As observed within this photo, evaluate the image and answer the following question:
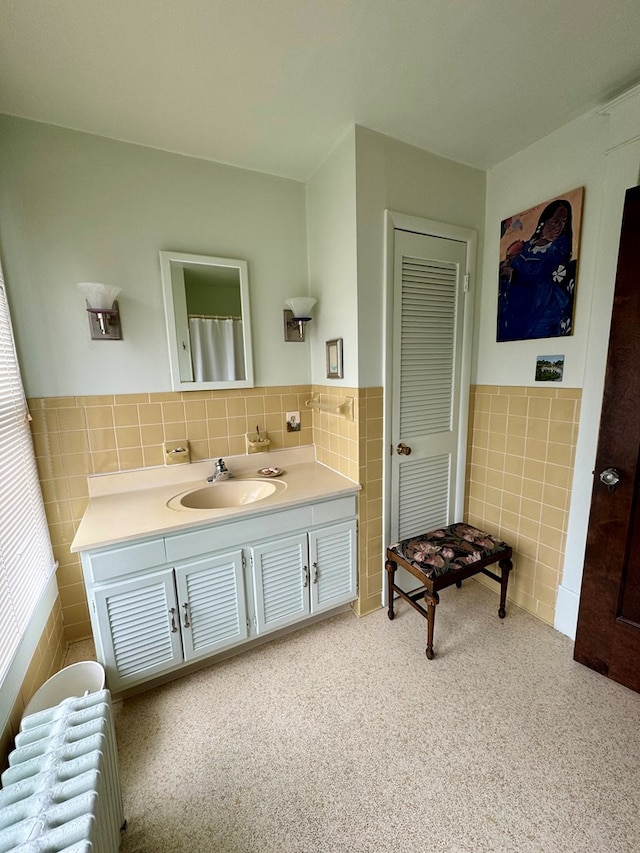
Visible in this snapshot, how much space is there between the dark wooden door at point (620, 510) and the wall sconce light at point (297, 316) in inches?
56.5

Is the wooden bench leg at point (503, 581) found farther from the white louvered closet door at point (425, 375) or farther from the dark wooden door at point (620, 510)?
the white louvered closet door at point (425, 375)

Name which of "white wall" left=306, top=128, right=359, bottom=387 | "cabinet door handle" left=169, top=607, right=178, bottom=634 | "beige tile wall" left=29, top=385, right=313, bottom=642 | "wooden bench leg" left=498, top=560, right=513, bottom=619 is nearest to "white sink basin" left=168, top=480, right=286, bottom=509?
"beige tile wall" left=29, top=385, right=313, bottom=642

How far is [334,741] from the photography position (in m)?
1.32

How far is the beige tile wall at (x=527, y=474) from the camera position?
1.75 m

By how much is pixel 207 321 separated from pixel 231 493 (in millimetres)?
999

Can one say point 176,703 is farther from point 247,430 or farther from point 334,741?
point 247,430

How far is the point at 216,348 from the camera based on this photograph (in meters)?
1.94

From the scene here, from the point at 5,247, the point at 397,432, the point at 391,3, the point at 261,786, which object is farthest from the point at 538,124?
the point at 261,786

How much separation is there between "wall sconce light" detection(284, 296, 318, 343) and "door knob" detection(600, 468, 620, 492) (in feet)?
5.43

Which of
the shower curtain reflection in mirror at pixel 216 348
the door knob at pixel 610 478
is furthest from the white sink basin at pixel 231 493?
the door knob at pixel 610 478

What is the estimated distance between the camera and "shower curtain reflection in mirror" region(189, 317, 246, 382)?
1.90 meters

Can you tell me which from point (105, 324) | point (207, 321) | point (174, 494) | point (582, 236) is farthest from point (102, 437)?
point (582, 236)

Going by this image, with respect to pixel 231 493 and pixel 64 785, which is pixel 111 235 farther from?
pixel 64 785

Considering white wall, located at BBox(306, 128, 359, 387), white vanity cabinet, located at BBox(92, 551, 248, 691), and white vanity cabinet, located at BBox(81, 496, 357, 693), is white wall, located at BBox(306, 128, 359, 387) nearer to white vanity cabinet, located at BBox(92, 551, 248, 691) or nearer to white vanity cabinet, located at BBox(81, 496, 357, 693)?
white vanity cabinet, located at BBox(81, 496, 357, 693)
